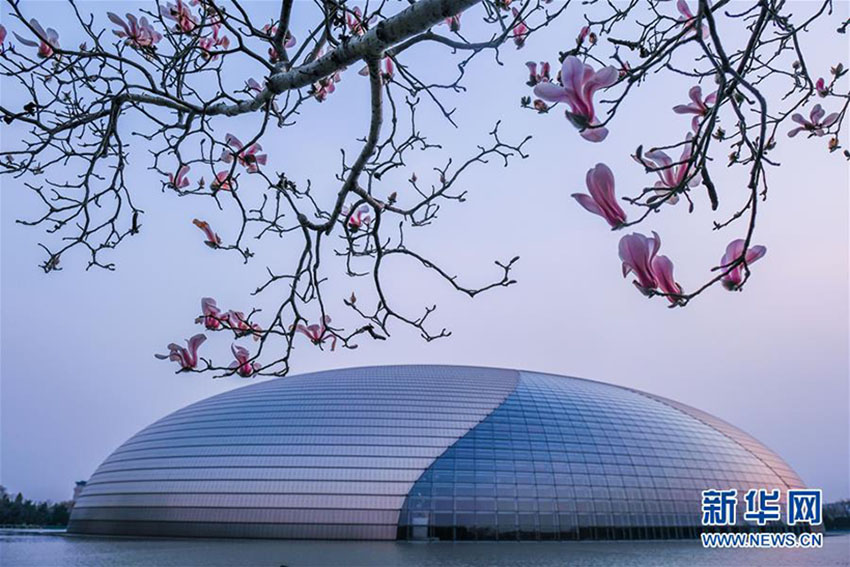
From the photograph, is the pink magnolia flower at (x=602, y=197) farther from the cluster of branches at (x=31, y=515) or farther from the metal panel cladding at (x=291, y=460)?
the cluster of branches at (x=31, y=515)

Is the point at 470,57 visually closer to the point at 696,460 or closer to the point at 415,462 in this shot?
the point at 415,462

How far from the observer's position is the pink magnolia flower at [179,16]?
3037 millimetres

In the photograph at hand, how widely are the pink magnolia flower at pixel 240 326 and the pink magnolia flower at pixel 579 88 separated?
6.14 ft

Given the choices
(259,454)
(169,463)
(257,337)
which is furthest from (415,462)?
(257,337)

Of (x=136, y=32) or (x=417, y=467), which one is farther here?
(x=417, y=467)

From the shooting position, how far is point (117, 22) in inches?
114

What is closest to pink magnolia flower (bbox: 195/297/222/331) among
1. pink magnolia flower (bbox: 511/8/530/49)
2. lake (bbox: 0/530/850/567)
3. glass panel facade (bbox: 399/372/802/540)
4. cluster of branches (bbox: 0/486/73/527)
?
pink magnolia flower (bbox: 511/8/530/49)

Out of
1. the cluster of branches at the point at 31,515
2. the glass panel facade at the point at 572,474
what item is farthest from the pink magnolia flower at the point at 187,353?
the cluster of branches at the point at 31,515

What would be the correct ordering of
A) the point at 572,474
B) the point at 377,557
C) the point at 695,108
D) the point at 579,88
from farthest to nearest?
the point at 572,474
the point at 377,557
the point at 695,108
the point at 579,88

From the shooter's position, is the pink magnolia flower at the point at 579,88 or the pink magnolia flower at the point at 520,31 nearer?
the pink magnolia flower at the point at 579,88

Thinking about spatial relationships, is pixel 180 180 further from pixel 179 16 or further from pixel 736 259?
pixel 736 259

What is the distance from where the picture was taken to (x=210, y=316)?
2803mm

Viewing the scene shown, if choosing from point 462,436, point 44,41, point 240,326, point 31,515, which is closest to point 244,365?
point 240,326

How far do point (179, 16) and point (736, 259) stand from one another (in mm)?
2718
